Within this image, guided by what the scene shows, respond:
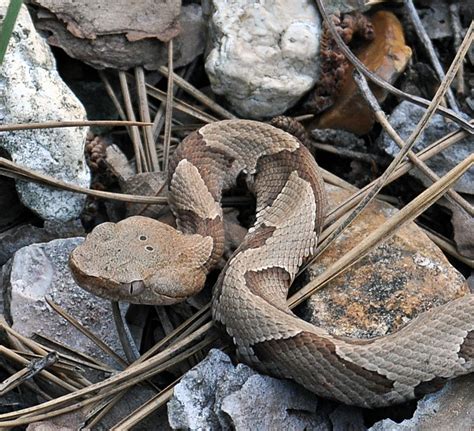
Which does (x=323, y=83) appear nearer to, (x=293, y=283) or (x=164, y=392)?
(x=293, y=283)

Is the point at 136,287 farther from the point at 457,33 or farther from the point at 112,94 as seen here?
the point at 457,33

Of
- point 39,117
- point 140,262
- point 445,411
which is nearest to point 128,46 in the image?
point 39,117

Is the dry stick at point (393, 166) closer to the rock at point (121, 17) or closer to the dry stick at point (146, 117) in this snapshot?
the dry stick at point (146, 117)

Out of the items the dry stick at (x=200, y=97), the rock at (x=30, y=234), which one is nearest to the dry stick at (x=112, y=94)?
the dry stick at (x=200, y=97)

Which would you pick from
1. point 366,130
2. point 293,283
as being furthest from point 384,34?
point 293,283

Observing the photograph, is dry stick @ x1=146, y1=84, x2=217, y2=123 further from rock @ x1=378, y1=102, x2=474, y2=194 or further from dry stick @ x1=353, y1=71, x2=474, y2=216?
rock @ x1=378, y1=102, x2=474, y2=194

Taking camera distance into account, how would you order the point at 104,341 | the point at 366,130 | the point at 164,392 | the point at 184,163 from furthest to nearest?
the point at 366,130, the point at 184,163, the point at 104,341, the point at 164,392

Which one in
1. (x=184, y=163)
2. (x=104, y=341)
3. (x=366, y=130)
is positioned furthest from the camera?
(x=366, y=130)
